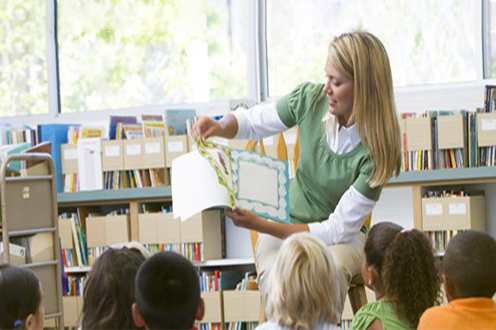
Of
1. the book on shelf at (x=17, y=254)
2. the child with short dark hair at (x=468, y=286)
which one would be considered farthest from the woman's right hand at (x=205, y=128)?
the book on shelf at (x=17, y=254)

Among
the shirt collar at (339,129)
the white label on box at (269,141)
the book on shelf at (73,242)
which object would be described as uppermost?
the shirt collar at (339,129)

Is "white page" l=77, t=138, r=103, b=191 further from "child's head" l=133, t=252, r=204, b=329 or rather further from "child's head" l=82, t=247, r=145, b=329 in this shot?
"child's head" l=133, t=252, r=204, b=329

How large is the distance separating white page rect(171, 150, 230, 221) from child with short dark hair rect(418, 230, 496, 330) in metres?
0.75

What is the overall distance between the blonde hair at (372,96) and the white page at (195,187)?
474 millimetres

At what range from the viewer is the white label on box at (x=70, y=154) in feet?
16.7

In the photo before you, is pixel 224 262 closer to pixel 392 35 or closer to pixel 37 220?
pixel 37 220

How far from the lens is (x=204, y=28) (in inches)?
212

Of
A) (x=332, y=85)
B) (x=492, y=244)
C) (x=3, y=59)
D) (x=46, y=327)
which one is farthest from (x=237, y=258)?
(x=492, y=244)

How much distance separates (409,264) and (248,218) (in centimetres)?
48

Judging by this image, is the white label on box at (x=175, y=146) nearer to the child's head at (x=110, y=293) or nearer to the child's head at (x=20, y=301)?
the child's head at (x=20, y=301)

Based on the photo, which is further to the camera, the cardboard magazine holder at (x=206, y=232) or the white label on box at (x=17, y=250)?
the cardboard magazine holder at (x=206, y=232)

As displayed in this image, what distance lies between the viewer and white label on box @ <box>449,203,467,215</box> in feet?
14.1

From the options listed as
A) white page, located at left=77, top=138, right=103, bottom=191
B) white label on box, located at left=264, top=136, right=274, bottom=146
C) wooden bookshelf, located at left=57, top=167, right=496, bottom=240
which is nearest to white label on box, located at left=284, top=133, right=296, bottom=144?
white label on box, located at left=264, top=136, right=274, bottom=146

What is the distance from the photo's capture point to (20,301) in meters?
2.66
